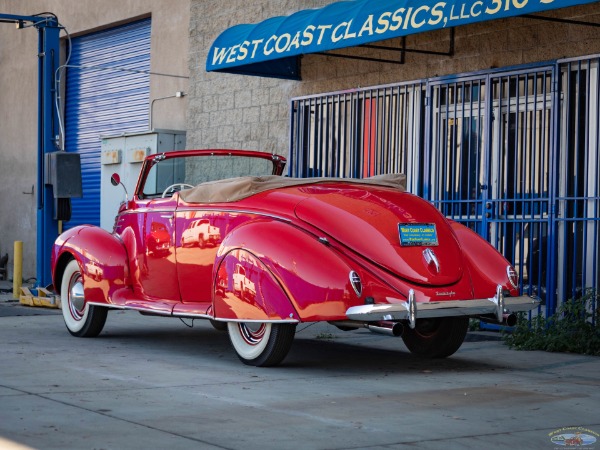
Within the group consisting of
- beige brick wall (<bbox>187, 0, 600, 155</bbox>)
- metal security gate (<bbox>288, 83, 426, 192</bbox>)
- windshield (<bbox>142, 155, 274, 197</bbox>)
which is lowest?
windshield (<bbox>142, 155, 274, 197</bbox>)

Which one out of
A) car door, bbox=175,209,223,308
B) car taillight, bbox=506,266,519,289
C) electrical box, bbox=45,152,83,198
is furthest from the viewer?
electrical box, bbox=45,152,83,198

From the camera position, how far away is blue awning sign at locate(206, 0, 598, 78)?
955 centimetres

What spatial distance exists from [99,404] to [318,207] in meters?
2.29

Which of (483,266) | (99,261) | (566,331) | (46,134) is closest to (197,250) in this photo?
(99,261)

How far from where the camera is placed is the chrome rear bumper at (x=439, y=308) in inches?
280

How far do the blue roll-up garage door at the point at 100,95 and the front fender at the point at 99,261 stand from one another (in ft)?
26.6

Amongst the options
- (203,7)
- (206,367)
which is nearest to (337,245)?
(206,367)

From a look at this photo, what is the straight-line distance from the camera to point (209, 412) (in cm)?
592

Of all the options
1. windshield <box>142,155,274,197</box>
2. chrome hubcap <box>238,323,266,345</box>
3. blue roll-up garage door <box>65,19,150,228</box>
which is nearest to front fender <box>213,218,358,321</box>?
chrome hubcap <box>238,323,266,345</box>

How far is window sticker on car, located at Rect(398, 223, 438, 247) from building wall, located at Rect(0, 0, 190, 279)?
9.98 metres

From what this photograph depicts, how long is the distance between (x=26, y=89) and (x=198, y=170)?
1073 cm

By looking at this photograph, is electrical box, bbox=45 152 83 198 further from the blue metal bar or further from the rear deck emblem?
the rear deck emblem

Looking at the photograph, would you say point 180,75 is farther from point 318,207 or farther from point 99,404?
point 99,404

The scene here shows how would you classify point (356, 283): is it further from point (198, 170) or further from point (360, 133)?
point (360, 133)
